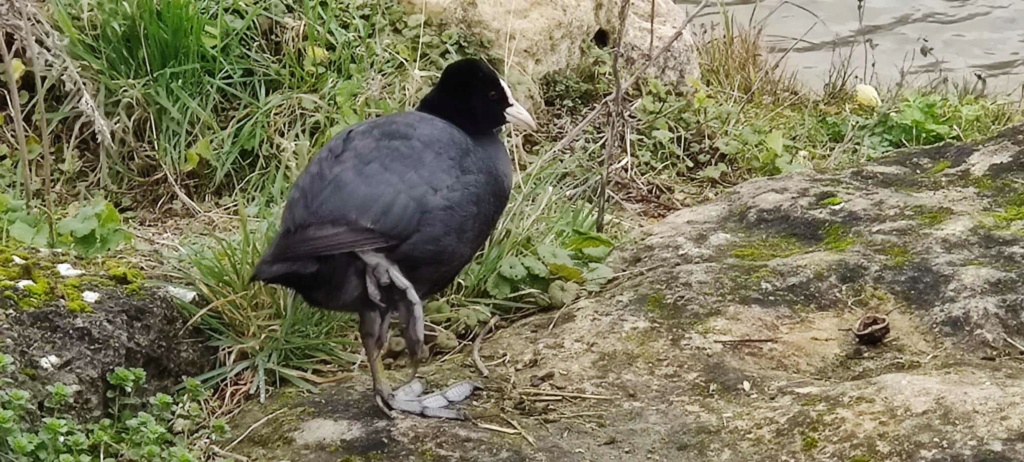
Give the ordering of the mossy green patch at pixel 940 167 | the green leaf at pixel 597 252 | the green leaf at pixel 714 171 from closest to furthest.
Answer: the green leaf at pixel 597 252
the mossy green patch at pixel 940 167
the green leaf at pixel 714 171

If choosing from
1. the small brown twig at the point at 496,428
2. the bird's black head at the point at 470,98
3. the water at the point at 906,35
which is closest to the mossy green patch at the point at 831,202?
the bird's black head at the point at 470,98

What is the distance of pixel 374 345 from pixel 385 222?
1.20ft

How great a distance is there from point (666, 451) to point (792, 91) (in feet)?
15.0

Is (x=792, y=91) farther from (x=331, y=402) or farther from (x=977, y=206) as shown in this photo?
(x=331, y=402)

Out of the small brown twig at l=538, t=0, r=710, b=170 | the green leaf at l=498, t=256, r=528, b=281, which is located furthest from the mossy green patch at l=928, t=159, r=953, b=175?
the green leaf at l=498, t=256, r=528, b=281

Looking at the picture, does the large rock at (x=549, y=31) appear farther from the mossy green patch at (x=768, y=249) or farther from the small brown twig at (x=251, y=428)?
the small brown twig at (x=251, y=428)

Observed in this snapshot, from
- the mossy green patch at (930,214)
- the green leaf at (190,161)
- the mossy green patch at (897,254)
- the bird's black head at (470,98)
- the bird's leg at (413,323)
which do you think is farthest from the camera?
the green leaf at (190,161)

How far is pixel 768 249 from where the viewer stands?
364 cm

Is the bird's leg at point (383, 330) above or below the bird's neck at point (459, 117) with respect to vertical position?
below

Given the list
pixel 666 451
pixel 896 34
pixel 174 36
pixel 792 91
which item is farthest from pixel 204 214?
pixel 896 34

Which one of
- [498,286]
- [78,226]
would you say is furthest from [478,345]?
[78,226]

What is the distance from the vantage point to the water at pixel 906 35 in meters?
8.22

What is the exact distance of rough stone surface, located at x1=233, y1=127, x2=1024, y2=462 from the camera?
8.27ft

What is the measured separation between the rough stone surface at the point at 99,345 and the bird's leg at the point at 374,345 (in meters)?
0.51
